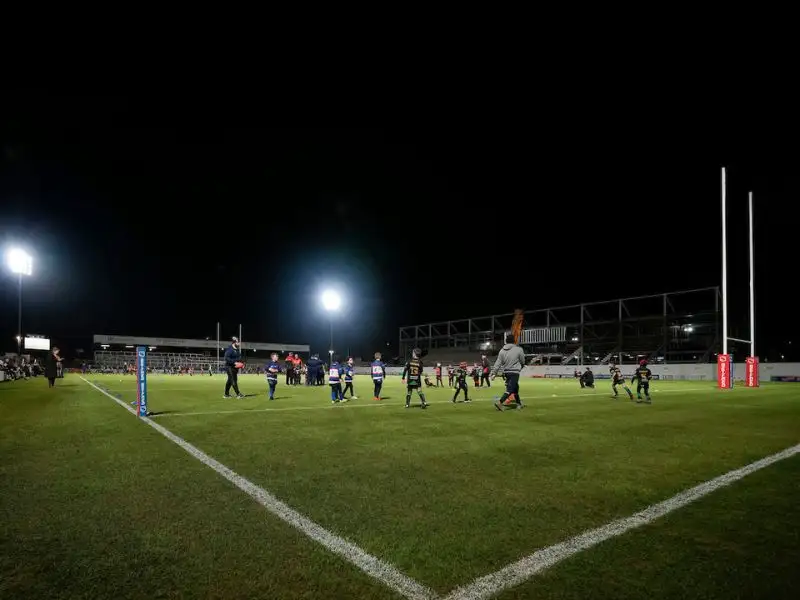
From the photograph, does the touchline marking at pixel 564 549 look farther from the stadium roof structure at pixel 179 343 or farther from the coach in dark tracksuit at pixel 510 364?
the stadium roof structure at pixel 179 343

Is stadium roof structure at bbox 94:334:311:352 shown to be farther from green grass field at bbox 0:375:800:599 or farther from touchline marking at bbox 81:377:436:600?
touchline marking at bbox 81:377:436:600

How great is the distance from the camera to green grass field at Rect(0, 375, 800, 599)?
2.70 metres

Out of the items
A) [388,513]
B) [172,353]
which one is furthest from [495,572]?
[172,353]

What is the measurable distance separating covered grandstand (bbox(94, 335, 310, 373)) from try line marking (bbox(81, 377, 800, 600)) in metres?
67.9

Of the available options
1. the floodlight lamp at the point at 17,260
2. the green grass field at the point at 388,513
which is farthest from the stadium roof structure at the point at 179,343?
the green grass field at the point at 388,513

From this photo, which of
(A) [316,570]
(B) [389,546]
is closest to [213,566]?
(A) [316,570]

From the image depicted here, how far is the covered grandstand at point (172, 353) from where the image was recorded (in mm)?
72562

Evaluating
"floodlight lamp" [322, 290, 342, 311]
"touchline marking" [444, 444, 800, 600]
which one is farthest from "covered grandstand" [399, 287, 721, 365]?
"touchline marking" [444, 444, 800, 600]

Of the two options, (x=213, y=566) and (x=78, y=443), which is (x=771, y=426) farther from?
(x=78, y=443)

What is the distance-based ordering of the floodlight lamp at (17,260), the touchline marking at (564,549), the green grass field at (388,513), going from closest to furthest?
the touchline marking at (564,549), the green grass field at (388,513), the floodlight lamp at (17,260)

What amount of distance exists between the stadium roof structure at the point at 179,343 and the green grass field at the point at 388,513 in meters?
84.5

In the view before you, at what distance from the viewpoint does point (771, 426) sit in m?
9.55

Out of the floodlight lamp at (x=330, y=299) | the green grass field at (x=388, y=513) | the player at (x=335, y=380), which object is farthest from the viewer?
the floodlight lamp at (x=330, y=299)

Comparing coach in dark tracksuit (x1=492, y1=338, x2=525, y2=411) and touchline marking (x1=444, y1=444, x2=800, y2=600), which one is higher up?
coach in dark tracksuit (x1=492, y1=338, x2=525, y2=411)
